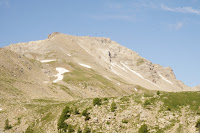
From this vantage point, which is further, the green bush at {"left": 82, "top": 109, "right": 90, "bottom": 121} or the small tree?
the small tree

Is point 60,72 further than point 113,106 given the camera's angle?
Yes

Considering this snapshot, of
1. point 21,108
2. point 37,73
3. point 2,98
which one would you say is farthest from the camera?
point 37,73

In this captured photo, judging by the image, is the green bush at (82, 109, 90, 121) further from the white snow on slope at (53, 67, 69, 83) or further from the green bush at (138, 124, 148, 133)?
the white snow on slope at (53, 67, 69, 83)

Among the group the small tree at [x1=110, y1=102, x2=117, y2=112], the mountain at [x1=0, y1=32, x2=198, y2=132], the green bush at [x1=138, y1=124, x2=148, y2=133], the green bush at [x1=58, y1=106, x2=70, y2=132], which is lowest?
the green bush at [x1=138, y1=124, x2=148, y2=133]

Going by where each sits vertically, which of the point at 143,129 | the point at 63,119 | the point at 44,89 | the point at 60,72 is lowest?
the point at 143,129

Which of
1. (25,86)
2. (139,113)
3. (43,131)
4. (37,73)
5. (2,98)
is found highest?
(37,73)

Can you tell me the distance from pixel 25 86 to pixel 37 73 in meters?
27.5

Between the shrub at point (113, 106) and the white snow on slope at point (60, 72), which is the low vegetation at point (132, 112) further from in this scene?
the white snow on slope at point (60, 72)

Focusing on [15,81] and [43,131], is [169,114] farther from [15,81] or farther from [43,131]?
[15,81]

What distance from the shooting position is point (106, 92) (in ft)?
373

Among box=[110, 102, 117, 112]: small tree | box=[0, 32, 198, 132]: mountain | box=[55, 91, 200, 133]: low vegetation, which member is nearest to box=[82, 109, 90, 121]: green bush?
box=[55, 91, 200, 133]: low vegetation

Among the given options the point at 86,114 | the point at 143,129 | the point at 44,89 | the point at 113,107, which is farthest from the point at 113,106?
the point at 44,89

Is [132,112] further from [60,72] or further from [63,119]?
[60,72]

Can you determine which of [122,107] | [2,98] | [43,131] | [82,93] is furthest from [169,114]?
[82,93]
